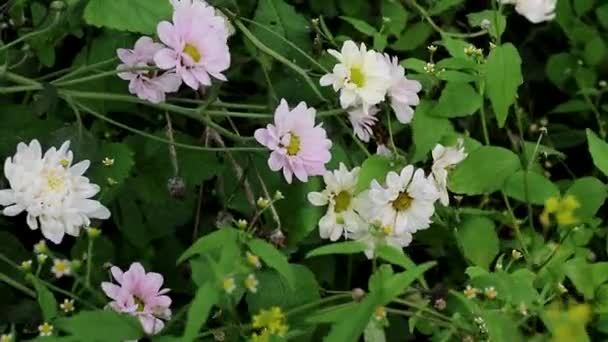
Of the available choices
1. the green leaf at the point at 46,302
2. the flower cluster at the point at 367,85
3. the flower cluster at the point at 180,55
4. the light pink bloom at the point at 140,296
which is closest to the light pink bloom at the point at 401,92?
the flower cluster at the point at 367,85

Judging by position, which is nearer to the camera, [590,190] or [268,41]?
[590,190]

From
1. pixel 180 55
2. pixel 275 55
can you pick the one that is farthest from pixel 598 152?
pixel 180 55

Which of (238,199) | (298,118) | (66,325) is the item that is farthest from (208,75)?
(66,325)

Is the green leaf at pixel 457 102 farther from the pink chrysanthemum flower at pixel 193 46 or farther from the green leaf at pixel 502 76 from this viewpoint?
the pink chrysanthemum flower at pixel 193 46

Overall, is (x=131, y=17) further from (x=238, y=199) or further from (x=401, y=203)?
(x=401, y=203)

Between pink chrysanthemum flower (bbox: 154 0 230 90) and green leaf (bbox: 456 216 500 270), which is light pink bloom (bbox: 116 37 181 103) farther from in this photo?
green leaf (bbox: 456 216 500 270)

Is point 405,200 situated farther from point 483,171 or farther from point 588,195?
point 588,195
